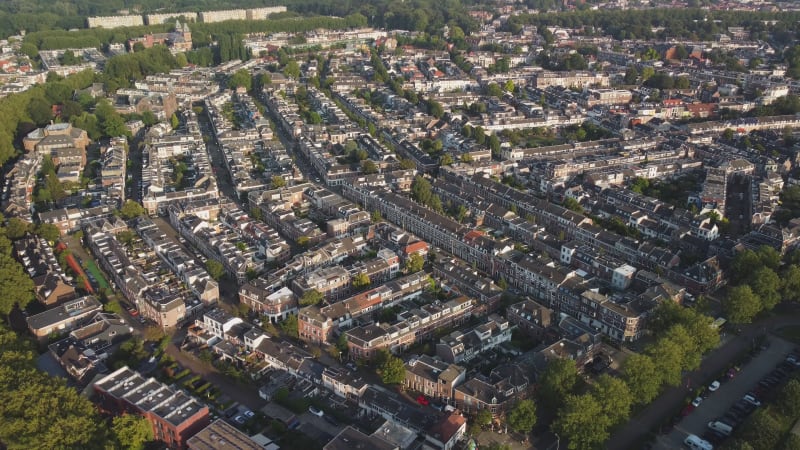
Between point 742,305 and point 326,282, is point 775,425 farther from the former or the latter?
point 326,282

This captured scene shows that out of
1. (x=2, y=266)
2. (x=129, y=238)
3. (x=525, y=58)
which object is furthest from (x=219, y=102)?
(x=525, y=58)

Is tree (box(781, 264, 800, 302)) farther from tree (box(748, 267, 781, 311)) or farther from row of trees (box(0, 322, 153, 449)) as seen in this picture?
row of trees (box(0, 322, 153, 449))

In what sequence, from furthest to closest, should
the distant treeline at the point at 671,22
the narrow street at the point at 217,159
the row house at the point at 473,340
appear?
the distant treeline at the point at 671,22 → the narrow street at the point at 217,159 → the row house at the point at 473,340

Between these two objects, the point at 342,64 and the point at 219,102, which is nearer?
the point at 219,102

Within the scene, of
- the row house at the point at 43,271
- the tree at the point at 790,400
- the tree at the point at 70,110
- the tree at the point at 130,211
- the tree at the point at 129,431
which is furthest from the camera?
the tree at the point at 70,110

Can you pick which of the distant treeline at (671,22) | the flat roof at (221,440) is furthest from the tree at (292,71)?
the flat roof at (221,440)

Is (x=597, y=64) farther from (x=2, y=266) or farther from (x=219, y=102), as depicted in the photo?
(x=2, y=266)

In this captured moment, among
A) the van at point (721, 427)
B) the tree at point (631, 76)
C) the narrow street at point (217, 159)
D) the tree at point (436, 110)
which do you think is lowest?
the narrow street at point (217, 159)

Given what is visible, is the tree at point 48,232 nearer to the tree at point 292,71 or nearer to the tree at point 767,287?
the tree at point 767,287
